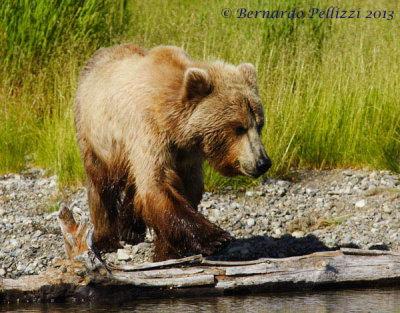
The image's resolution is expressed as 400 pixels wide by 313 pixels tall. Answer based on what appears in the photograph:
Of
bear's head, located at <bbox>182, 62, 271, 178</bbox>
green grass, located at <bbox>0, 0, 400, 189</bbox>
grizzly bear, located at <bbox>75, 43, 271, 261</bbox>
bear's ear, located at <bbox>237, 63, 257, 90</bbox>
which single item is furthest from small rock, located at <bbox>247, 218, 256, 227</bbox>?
bear's ear, located at <bbox>237, 63, 257, 90</bbox>

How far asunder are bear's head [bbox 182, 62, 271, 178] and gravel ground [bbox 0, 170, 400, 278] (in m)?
1.22

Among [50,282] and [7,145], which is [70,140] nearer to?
[7,145]

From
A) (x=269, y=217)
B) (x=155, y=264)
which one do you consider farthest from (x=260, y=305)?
(x=269, y=217)

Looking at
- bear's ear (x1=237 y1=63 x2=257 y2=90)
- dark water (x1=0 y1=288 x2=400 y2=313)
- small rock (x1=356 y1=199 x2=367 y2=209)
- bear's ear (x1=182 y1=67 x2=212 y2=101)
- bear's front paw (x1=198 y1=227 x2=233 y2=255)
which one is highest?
bear's ear (x1=237 y1=63 x2=257 y2=90)

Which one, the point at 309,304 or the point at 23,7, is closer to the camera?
the point at 309,304

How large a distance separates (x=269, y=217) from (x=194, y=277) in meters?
2.42

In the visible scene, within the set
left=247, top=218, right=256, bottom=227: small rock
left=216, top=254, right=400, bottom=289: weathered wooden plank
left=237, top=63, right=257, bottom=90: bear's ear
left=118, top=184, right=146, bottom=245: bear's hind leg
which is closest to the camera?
left=216, top=254, right=400, bottom=289: weathered wooden plank

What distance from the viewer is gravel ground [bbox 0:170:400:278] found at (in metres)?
5.59

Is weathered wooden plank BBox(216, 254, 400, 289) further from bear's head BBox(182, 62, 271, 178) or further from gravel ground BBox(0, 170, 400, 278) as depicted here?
gravel ground BBox(0, 170, 400, 278)

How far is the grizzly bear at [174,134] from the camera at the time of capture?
14.5 feet

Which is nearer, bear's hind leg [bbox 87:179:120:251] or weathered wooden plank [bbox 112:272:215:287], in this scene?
weathered wooden plank [bbox 112:272:215:287]

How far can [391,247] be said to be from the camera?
5496 mm

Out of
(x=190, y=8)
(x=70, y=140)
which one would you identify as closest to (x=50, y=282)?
(x=70, y=140)

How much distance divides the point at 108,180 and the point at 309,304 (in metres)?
2.14
